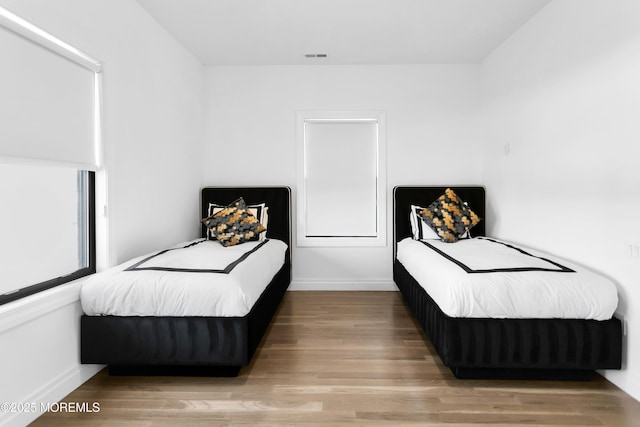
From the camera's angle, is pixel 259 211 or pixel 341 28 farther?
pixel 259 211

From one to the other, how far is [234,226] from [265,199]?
2.21 feet

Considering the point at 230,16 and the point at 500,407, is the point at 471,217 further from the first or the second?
the point at 230,16

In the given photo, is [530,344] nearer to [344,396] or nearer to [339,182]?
[344,396]

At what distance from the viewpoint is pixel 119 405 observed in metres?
2.07

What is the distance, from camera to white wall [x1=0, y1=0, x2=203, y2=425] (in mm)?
1935

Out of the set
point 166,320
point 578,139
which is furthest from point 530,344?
point 166,320

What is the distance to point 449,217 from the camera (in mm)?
3891

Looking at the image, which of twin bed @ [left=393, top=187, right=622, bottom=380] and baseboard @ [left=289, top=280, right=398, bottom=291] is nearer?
twin bed @ [left=393, top=187, right=622, bottom=380]

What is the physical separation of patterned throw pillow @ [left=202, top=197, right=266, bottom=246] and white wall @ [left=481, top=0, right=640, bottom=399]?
8.28ft

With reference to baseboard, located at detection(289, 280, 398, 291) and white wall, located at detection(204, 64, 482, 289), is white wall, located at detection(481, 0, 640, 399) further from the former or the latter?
baseboard, located at detection(289, 280, 398, 291)

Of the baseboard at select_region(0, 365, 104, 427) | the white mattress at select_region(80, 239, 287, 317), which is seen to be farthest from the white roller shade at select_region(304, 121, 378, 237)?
the baseboard at select_region(0, 365, 104, 427)

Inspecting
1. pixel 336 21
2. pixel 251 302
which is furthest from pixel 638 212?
pixel 336 21

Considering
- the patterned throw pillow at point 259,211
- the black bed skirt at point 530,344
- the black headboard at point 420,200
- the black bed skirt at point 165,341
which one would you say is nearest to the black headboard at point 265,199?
the patterned throw pillow at point 259,211

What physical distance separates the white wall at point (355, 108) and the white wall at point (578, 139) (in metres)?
0.61
